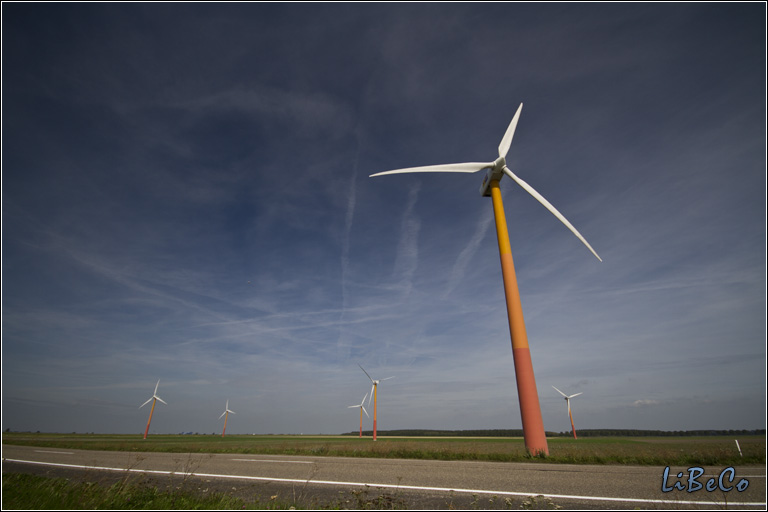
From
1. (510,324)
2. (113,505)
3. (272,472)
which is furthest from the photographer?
(510,324)

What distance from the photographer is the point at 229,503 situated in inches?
300

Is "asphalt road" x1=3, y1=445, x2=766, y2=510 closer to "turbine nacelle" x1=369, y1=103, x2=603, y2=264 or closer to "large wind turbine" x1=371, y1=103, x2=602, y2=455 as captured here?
"large wind turbine" x1=371, y1=103, x2=602, y2=455

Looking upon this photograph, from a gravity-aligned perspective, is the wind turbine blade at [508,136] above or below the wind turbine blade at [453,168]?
above

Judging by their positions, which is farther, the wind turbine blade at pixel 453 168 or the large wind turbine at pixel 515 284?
the wind turbine blade at pixel 453 168

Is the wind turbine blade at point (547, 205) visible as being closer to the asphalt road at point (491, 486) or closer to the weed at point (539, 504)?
the asphalt road at point (491, 486)

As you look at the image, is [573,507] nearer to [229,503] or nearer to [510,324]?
[229,503]

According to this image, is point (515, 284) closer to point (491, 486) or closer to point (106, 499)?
point (491, 486)

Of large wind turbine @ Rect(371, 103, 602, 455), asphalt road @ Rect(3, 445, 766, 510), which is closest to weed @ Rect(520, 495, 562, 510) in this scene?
asphalt road @ Rect(3, 445, 766, 510)

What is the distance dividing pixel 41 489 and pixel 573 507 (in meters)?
13.1

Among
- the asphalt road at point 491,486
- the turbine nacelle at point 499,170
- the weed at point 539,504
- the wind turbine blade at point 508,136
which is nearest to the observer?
the weed at point 539,504

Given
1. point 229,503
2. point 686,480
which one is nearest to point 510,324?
point 686,480

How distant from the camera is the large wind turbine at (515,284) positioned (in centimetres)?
1777

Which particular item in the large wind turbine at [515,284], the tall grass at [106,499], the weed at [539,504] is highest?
the large wind turbine at [515,284]

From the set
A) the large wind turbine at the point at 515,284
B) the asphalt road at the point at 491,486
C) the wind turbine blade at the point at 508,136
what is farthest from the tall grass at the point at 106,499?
the wind turbine blade at the point at 508,136
